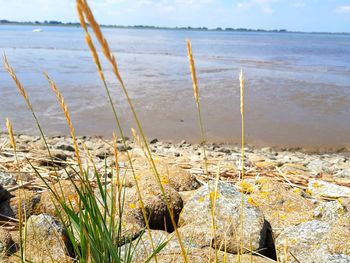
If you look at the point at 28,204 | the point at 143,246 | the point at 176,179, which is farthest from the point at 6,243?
the point at 176,179

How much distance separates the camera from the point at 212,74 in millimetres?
21328

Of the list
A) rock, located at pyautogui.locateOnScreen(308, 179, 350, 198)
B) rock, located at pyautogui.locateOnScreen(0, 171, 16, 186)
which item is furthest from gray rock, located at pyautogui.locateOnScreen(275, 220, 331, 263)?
rock, located at pyautogui.locateOnScreen(0, 171, 16, 186)

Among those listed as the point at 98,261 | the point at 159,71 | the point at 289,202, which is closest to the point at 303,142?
the point at 289,202

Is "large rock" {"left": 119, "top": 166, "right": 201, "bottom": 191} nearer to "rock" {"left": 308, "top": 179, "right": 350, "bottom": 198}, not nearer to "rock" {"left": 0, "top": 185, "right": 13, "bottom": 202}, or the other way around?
"rock" {"left": 0, "top": 185, "right": 13, "bottom": 202}

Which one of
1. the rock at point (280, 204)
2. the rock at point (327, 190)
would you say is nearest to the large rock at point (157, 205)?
the rock at point (280, 204)

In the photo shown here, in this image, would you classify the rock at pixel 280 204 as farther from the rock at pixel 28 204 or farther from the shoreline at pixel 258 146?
the shoreline at pixel 258 146

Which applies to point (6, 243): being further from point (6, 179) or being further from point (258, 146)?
point (258, 146)

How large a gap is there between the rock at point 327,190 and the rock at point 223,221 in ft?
3.72

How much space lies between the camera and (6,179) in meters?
3.35

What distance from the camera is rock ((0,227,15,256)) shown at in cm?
225

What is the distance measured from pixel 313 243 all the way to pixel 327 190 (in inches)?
53.2

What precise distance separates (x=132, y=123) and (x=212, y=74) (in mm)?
10835

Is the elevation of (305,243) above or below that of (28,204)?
below

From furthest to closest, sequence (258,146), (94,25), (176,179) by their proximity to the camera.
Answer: (258,146)
(176,179)
(94,25)
